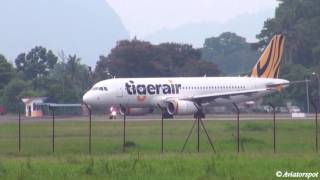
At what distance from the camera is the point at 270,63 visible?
278ft

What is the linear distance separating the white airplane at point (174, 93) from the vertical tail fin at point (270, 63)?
6.06 ft

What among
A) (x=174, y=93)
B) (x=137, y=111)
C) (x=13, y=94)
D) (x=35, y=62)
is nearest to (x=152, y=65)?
(x=35, y=62)

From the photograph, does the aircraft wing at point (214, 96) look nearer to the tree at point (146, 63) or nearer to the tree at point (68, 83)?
the tree at point (68, 83)

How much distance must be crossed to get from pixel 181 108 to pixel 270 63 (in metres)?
14.2

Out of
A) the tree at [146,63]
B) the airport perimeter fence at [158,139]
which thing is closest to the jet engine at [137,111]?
the airport perimeter fence at [158,139]

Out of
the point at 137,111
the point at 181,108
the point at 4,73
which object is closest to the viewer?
the point at 181,108

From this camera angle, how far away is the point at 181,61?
420 feet

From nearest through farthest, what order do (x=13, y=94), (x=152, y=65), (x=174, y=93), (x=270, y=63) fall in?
(x=174, y=93) < (x=270, y=63) < (x=13, y=94) < (x=152, y=65)

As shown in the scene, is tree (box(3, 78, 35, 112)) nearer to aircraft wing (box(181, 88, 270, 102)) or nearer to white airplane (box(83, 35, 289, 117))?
white airplane (box(83, 35, 289, 117))

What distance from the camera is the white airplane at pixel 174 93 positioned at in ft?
244

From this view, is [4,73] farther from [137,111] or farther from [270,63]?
[270,63]

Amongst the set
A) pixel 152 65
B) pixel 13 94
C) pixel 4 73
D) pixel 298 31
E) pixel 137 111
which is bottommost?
pixel 137 111

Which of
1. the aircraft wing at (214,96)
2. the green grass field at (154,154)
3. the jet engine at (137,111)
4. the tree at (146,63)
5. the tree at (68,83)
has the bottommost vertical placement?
the green grass field at (154,154)

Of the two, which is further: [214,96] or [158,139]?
[214,96]
